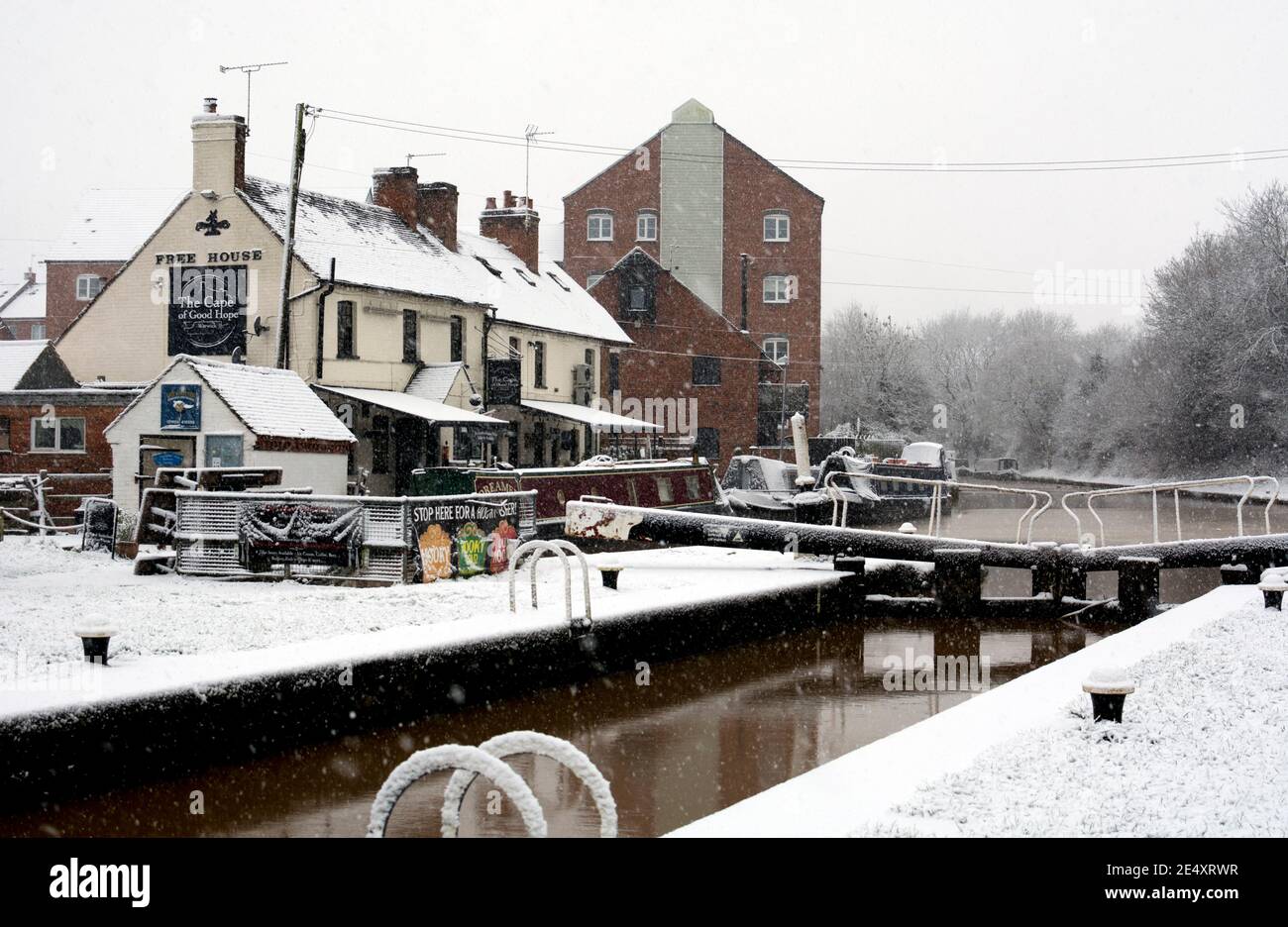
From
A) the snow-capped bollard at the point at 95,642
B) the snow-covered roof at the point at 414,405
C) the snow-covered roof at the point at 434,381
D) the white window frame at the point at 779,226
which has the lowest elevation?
the snow-capped bollard at the point at 95,642

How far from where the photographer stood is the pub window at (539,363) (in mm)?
38625

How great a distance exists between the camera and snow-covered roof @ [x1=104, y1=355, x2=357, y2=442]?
2125 centimetres

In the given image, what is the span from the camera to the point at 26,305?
64.4 meters

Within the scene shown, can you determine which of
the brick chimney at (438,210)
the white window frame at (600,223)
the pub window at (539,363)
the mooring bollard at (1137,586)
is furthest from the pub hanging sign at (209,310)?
the white window frame at (600,223)

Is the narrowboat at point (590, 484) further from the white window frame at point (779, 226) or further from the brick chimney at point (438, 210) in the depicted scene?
the white window frame at point (779, 226)

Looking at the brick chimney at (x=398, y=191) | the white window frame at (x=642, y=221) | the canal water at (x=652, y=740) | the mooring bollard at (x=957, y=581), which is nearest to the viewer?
the canal water at (x=652, y=740)

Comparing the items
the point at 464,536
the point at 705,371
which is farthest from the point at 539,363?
the point at 464,536

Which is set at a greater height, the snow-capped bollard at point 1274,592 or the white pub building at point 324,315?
the white pub building at point 324,315

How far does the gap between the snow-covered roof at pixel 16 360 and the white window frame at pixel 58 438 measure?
9.01 ft

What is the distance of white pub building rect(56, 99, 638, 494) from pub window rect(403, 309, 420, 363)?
25 mm

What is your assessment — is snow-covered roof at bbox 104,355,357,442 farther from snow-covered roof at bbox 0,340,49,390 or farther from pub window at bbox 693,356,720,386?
pub window at bbox 693,356,720,386
